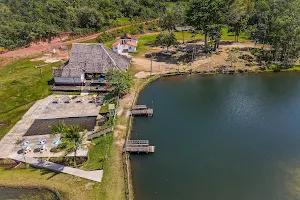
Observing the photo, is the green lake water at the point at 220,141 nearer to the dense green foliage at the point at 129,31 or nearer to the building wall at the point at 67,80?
the building wall at the point at 67,80

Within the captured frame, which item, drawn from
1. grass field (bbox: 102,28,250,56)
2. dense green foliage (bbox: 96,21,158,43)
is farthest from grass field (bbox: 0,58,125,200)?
dense green foliage (bbox: 96,21,158,43)

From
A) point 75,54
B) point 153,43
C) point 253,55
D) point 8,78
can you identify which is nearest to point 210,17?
point 253,55

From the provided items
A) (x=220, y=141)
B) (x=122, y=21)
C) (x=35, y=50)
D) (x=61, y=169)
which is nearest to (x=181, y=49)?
(x=122, y=21)

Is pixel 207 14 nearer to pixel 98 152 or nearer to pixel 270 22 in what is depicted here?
pixel 270 22

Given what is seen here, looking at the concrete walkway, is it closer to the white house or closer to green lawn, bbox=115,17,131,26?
the white house

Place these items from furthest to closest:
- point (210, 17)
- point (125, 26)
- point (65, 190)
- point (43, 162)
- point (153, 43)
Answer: point (125, 26), point (153, 43), point (210, 17), point (43, 162), point (65, 190)

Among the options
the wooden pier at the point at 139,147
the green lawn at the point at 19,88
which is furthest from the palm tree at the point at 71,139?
the green lawn at the point at 19,88

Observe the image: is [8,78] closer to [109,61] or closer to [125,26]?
[109,61]
